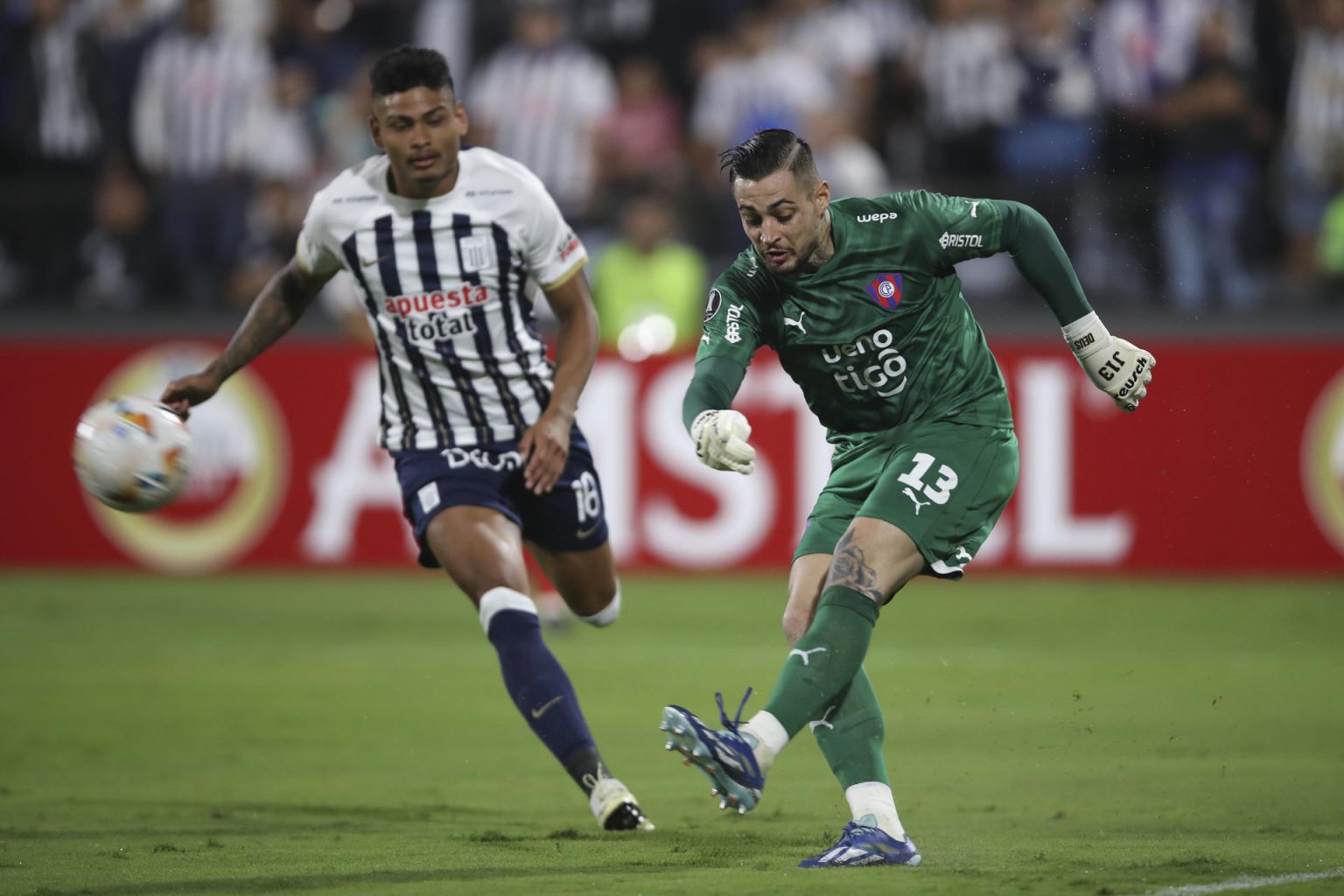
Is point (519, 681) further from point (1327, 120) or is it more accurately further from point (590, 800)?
point (1327, 120)

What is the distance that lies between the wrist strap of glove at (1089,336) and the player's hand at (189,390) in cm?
295

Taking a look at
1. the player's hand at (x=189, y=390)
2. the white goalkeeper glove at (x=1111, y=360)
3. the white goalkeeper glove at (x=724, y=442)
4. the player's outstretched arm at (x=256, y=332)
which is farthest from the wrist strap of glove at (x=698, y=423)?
the player's hand at (x=189, y=390)

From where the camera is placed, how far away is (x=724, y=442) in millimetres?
4918

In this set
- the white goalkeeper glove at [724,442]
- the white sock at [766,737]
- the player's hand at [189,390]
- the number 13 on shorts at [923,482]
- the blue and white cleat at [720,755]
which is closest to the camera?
the blue and white cleat at [720,755]

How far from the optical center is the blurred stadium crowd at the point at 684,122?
528 inches

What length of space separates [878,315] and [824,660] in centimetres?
107

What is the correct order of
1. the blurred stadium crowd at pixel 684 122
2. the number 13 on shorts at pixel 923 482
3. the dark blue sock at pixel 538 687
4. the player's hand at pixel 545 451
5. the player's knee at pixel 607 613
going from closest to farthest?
the number 13 on shorts at pixel 923 482
the dark blue sock at pixel 538 687
the player's hand at pixel 545 451
the player's knee at pixel 607 613
the blurred stadium crowd at pixel 684 122

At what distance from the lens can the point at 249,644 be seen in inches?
423

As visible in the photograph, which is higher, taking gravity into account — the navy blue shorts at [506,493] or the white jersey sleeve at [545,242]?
the white jersey sleeve at [545,242]

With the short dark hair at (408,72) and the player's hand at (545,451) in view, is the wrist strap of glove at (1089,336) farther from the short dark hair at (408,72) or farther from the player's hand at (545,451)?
the short dark hair at (408,72)

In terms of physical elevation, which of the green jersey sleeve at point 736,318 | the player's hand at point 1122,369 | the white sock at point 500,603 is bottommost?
the white sock at point 500,603

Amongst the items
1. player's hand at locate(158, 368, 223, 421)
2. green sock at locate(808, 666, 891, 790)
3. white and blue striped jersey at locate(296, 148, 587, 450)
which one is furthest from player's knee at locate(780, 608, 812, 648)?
player's hand at locate(158, 368, 223, 421)

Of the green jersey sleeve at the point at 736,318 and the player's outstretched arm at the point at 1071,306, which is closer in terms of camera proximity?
the green jersey sleeve at the point at 736,318

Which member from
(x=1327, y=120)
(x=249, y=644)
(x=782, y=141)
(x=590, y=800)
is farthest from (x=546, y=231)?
(x=1327, y=120)
